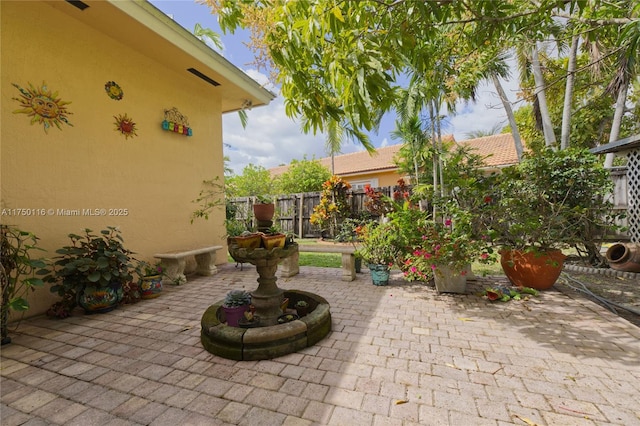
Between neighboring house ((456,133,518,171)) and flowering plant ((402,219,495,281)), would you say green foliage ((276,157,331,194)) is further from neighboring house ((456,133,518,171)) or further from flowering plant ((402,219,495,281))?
flowering plant ((402,219,495,281))

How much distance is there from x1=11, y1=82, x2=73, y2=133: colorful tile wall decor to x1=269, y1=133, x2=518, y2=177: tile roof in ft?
30.5

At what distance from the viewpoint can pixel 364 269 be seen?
210 inches

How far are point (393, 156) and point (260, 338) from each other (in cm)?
1200

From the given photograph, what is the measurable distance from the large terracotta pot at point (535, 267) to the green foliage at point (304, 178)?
1106 cm

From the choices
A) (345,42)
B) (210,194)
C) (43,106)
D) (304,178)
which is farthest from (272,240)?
(304,178)

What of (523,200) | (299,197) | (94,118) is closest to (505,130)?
(299,197)

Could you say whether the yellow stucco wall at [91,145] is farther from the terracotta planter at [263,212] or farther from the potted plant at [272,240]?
the potted plant at [272,240]

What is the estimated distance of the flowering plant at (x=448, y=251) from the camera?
135 inches

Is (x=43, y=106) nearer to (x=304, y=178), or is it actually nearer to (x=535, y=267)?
(x=535, y=267)

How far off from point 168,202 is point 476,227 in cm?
516

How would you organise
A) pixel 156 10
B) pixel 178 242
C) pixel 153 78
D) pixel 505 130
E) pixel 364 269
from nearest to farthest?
pixel 156 10 → pixel 153 78 → pixel 178 242 → pixel 364 269 → pixel 505 130

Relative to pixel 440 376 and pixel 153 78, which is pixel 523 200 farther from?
pixel 153 78

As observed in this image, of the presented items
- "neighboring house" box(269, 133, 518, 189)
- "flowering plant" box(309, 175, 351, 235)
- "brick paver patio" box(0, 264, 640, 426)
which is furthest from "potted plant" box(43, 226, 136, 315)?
"neighboring house" box(269, 133, 518, 189)

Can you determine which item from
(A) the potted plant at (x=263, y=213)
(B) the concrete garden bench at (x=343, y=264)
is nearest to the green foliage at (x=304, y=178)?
(B) the concrete garden bench at (x=343, y=264)
